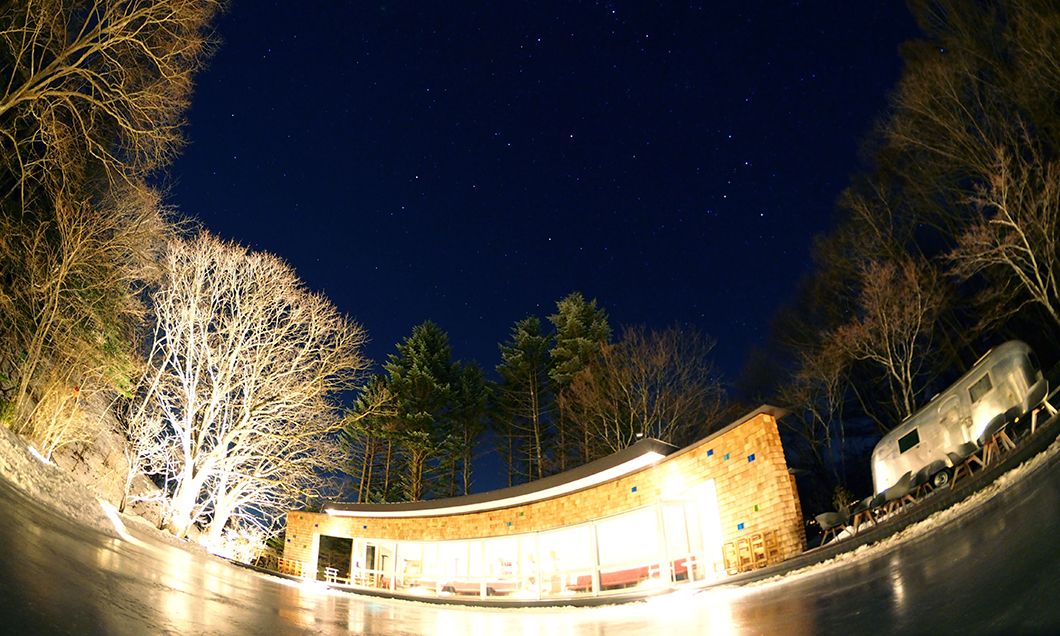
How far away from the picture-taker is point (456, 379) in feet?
110

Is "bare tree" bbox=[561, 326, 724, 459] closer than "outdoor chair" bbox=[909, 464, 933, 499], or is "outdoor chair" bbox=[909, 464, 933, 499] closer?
"outdoor chair" bbox=[909, 464, 933, 499]

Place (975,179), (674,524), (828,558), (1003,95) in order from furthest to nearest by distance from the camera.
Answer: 1. (975,179)
2. (1003,95)
3. (674,524)
4. (828,558)

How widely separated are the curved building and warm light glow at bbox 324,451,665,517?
0.05 m

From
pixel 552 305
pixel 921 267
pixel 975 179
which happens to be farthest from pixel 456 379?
pixel 975 179

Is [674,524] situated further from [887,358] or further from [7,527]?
[7,527]

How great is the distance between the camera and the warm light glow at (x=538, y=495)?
13.8 m

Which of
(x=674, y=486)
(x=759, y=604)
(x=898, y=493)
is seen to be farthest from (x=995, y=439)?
(x=759, y=604)

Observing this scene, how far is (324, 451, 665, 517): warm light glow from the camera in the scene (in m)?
13.8

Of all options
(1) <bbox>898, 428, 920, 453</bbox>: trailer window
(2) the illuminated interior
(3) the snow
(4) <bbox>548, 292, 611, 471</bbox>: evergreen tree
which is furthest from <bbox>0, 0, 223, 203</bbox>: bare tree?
(4) <bbox>548, 292, 611, 471</bbox>: evergreen tree

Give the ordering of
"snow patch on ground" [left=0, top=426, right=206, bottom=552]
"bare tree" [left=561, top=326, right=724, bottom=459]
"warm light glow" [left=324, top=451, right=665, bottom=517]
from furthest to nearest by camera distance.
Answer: "bare tree" [left=561, top=326, right=724, bottom=459] → "warm light glow" [left=324, top=451, right=665, bottom=517] → "snow patch on ground" [left=0, top=426, right=206, bottom=552]

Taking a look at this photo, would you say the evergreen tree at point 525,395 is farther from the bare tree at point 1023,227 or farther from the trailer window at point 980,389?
the trailer window at point 980,389

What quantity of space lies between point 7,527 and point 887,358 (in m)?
20.4

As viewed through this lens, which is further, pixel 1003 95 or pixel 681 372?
pixel 681 372

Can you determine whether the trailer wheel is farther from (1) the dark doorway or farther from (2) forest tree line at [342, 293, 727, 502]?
(1) the dark doorway
